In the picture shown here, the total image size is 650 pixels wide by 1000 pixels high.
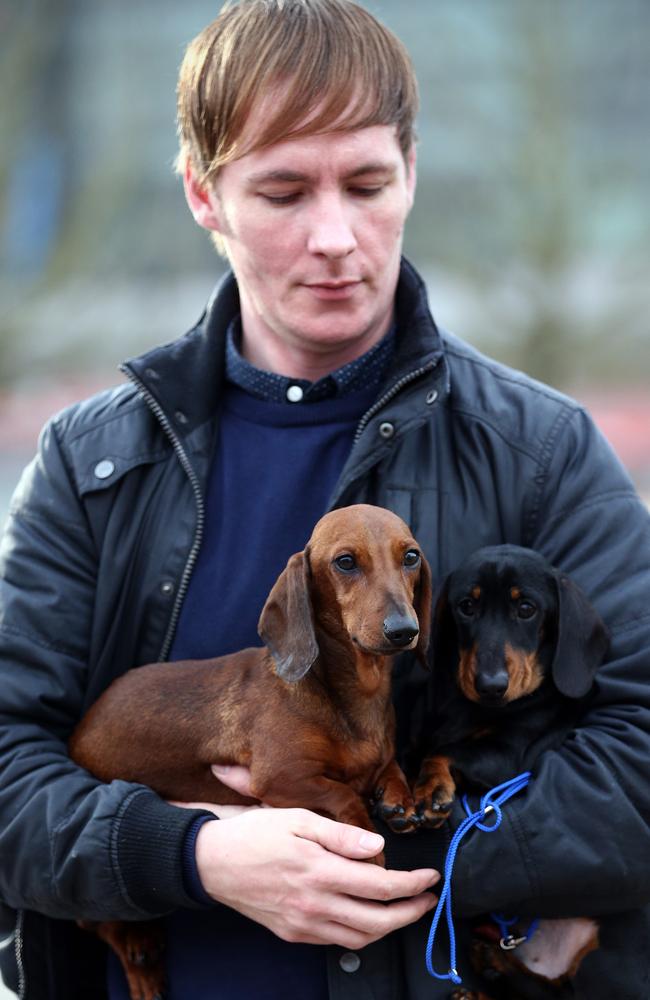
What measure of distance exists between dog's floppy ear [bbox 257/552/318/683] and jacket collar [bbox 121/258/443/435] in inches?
19.1

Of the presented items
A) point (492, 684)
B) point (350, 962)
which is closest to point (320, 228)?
point (492, 684)

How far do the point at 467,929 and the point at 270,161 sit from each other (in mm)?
1657

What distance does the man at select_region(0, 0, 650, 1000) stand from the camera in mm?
2457

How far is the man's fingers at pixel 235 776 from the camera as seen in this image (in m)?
2.70

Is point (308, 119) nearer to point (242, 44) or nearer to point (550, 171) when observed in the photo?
point (242, 44)

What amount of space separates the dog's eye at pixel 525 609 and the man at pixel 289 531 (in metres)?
0.12

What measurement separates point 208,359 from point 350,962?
1387 mm

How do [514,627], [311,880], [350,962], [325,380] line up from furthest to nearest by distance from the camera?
1. [325,380]
2. [514,627]
3. [350,962]
4. [311,880]

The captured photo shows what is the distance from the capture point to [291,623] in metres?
2.59

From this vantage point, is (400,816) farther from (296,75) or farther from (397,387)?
(296,75)

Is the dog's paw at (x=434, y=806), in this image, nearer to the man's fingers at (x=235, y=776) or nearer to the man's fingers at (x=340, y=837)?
the man's fingers at (x=340, y=837)

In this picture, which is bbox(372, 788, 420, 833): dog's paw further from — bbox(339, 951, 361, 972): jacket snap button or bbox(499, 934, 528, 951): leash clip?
bbox(499, 934, 528, 951): leash clip

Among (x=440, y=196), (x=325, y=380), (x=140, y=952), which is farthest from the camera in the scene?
(x=440, y=196)

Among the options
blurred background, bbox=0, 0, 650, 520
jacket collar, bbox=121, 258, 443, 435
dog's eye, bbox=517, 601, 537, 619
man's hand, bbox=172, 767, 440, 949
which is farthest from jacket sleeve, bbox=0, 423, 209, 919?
blurred background, bbox=0, 0, 650, 520
